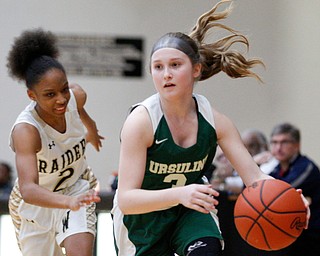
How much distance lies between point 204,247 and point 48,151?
1.33m

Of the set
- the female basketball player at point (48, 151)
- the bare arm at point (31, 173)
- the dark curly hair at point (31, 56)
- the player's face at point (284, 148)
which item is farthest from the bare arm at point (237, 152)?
the player's face at point (284, 148)

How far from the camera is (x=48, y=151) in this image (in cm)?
481

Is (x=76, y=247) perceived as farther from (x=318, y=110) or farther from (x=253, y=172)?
(x=318, y=110)

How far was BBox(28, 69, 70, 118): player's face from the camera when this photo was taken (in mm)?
4629

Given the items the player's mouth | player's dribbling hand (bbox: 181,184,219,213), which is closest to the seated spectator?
the player's mouth

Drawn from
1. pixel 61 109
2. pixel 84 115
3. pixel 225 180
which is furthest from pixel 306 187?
pixel 61 109

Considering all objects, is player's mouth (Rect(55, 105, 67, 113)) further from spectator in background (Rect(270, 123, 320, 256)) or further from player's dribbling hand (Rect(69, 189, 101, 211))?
spectator in background (Rect(270, 123, 320, 256))

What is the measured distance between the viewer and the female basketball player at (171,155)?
398cm

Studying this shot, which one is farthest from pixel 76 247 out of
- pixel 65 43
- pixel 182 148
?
pixel 65 43

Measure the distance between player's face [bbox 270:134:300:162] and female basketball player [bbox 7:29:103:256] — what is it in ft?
10.6

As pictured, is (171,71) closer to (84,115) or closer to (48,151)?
(48,151)

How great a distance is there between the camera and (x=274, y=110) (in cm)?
1190

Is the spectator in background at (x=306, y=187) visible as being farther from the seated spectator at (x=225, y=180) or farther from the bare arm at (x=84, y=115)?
the bare arm at (x=84, y=115)

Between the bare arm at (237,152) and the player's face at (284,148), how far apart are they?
376 cm
